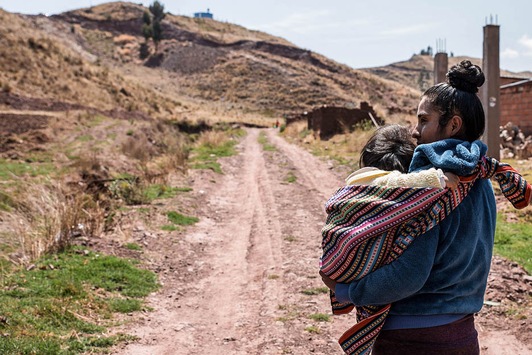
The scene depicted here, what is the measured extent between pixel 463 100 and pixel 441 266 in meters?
0.57

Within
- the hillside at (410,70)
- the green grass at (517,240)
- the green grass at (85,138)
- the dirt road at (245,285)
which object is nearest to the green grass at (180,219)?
the dirt road at (245,285)

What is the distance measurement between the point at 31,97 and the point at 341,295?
27752mm

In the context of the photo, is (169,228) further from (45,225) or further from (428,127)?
(428,127)

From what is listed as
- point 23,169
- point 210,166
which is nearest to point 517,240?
point 210,166

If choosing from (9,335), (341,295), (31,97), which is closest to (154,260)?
(9,335)

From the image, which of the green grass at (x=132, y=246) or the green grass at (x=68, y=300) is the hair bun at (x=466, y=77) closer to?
the green grass at (x=68, y=300)

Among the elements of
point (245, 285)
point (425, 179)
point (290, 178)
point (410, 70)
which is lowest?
point (245, 285)

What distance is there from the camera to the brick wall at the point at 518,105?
15.4 meters

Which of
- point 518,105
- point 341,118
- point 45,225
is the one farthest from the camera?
point 341,118

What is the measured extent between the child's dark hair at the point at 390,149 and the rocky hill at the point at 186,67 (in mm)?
34311

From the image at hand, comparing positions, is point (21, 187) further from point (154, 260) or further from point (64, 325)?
point (64, 325)

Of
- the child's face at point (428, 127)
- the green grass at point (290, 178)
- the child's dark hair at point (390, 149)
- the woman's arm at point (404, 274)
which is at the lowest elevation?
the green grass at point (290, 178)

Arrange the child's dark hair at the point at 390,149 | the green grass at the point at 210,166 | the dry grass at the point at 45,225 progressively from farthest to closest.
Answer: the green grass at the point at 210,166 → the dry grass at the point at 45,225 → the child's dark hair at the point at 390,149

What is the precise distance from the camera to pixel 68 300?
4.99 m
